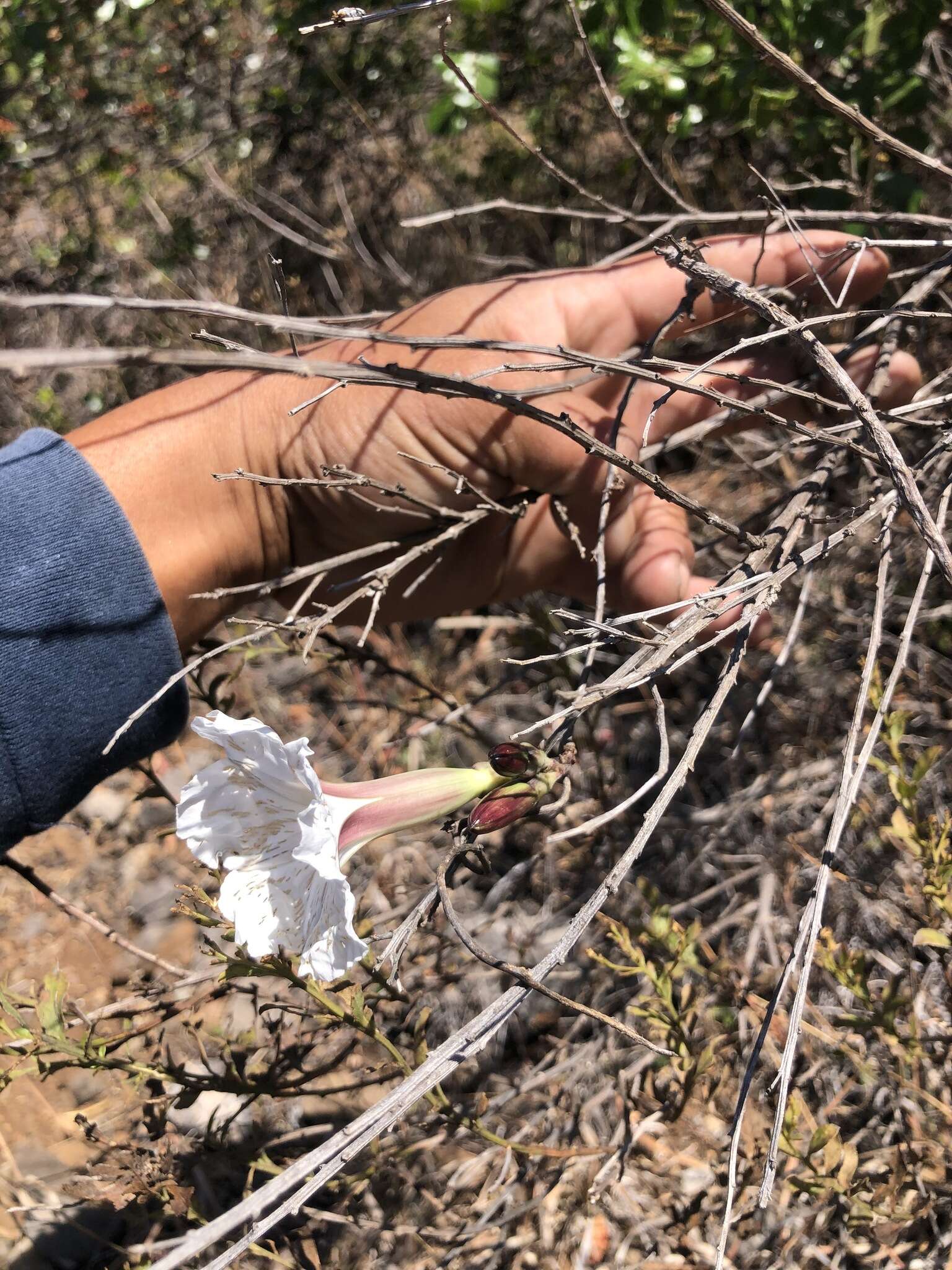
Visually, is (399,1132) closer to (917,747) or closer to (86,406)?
(917,747)

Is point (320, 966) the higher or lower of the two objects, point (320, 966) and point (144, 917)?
the higher

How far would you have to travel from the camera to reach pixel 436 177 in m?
3.43

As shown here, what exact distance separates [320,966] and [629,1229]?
3.73ft

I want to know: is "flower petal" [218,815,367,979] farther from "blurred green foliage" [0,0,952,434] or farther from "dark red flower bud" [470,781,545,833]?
"blurred green foliage" [0,0,952,434]

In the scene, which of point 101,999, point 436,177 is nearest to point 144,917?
point 101,999

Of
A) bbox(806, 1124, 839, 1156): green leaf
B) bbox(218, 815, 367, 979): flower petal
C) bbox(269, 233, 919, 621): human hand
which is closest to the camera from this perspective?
bbox(218, 815, 367, 979): flower petal

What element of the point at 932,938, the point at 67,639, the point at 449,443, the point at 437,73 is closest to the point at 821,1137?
the point at 932,938

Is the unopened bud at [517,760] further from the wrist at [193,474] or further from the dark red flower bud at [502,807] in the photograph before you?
the wrist at [193,474]

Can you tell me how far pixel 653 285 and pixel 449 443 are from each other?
2.23 feet

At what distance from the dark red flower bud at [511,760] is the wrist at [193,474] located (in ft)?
3.43

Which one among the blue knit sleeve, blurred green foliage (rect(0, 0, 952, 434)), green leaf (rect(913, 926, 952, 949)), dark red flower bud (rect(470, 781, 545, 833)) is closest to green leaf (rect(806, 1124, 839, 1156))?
green leaf (rect(913, 926, 952, 949))

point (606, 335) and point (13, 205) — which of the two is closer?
point (606, 335)

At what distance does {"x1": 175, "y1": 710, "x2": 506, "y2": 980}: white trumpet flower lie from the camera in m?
0.99

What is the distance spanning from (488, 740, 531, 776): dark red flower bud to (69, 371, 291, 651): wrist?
3.43 ft
